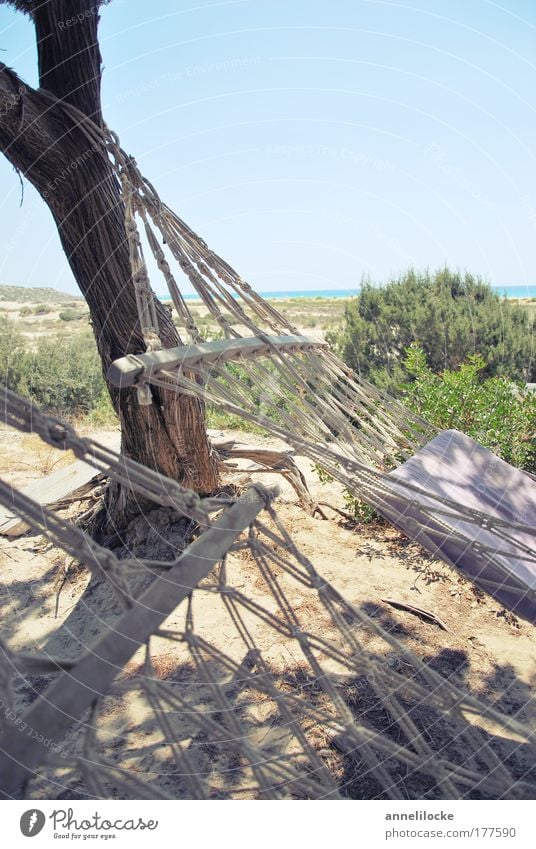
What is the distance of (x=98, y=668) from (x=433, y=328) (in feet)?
15.4

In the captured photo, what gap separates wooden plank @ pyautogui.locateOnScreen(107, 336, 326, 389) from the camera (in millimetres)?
1538

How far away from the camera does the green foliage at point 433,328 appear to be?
5.29 meters

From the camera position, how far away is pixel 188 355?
171 centimetres

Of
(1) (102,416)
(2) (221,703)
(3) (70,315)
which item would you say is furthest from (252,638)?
(3) (70,315)

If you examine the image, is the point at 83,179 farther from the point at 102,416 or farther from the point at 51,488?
the point at 102,416

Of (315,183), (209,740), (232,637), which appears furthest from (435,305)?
(209,740)

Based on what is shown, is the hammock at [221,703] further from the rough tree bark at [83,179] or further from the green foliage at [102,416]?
the green foliage at [102,416]

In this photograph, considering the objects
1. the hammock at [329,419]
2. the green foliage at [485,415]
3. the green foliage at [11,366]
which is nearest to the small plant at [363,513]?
the hammock at [329,419]

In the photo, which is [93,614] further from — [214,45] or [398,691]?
[214,45]

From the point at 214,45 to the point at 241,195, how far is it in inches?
19.8
